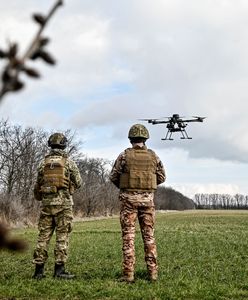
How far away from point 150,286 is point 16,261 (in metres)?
5.05

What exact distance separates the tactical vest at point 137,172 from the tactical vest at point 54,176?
878mm

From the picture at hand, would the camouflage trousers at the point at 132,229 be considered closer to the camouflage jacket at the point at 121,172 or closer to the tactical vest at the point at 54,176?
the camouflage jacket at the point at 121,172

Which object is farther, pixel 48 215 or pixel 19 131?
pixel 19 131

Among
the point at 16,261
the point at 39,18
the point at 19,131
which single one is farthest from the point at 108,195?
the point at 39,18

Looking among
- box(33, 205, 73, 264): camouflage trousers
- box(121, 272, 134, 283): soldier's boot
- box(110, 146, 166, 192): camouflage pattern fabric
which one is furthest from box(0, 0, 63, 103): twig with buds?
box(33, 205, 73, 264): camouflage trousers

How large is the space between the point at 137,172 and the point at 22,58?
728cm

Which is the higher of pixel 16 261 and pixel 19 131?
pixel 19 131

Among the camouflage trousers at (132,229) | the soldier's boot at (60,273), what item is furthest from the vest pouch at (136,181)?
the soldier's boot at (60,273)

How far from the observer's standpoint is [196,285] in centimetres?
745

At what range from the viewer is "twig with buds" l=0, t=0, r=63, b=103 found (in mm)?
820

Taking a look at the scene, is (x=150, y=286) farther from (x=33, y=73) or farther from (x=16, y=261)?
(x=33, y=73)

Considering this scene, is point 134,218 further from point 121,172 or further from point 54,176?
point 54,176

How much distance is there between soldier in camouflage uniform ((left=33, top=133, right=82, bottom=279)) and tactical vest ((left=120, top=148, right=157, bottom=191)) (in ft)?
2.83

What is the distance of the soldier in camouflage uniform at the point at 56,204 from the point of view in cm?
838
